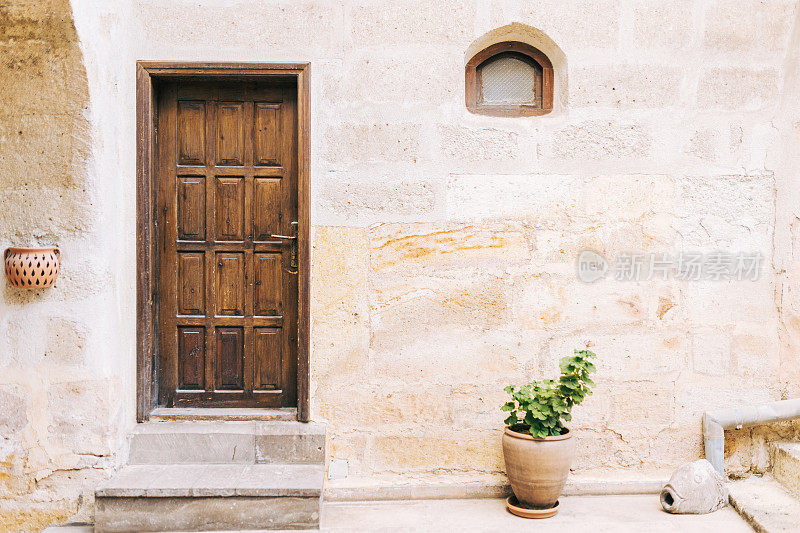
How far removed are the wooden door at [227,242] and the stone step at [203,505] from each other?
56 cm

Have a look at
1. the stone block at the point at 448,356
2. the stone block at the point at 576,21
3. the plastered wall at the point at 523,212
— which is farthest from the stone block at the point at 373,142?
the stone block at the point at 448,356

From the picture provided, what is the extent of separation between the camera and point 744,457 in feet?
10.4

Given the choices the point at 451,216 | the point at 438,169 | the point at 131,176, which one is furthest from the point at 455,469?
the point at 131,176

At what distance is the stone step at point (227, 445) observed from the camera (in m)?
2.98

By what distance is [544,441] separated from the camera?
2.79m

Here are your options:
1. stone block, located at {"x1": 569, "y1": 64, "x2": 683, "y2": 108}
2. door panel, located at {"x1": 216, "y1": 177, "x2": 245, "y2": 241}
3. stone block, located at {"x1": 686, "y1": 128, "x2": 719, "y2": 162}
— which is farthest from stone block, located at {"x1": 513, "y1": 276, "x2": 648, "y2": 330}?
door panel, located at {"x1": 216, "y1": 177, "x2": 245, "y2": 241}

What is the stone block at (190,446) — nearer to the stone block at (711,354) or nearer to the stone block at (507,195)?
the stone block at (507,195)

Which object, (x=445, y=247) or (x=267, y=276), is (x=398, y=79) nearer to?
(x=445, y=247)

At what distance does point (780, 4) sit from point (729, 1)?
0.25m

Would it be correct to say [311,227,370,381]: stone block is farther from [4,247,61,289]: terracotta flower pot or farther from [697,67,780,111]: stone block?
[697,67,780,111]: stone block

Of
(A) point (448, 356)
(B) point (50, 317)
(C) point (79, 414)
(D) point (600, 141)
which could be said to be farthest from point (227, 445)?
(D) point (600, 141)

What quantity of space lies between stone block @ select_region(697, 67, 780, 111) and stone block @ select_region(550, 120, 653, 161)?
13.4 inches

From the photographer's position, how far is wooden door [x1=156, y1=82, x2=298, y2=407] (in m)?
3.16

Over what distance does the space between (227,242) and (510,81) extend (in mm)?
1623
